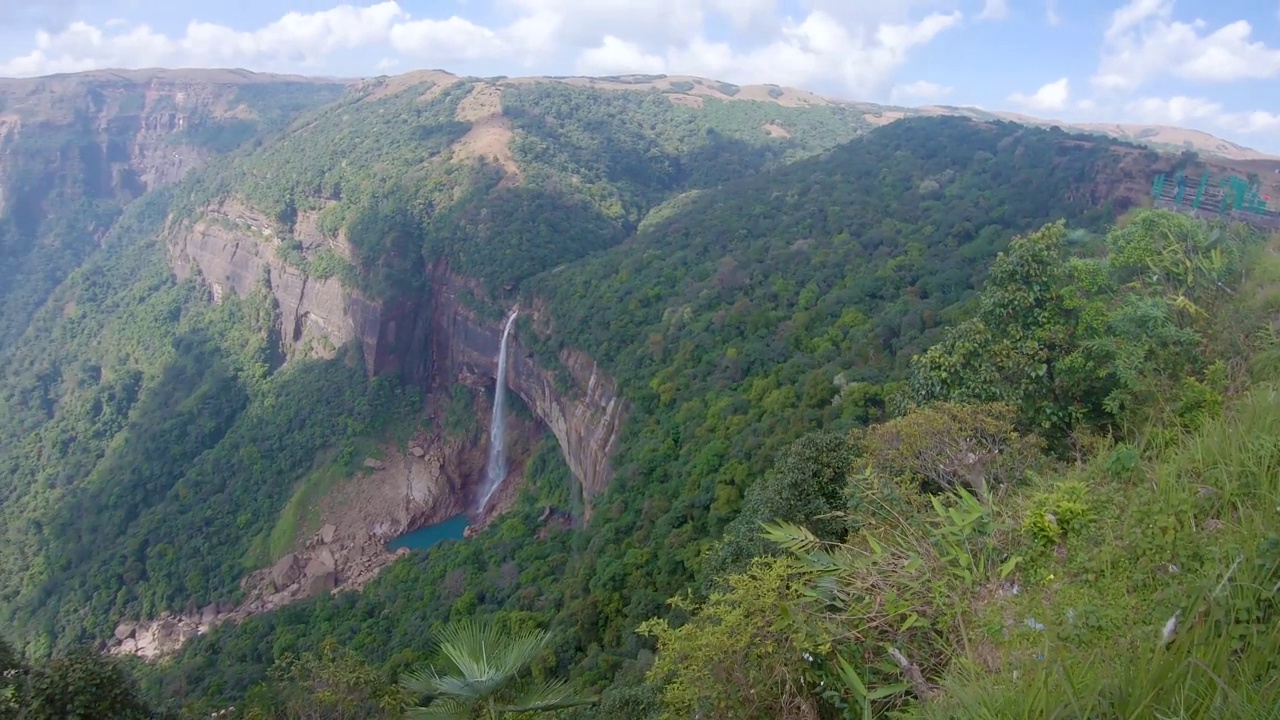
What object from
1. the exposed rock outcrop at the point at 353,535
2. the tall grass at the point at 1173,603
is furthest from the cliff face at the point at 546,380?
the tall grass at the point at 1173,603

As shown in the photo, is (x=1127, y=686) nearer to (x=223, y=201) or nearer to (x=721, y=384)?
(x=721, y=384)

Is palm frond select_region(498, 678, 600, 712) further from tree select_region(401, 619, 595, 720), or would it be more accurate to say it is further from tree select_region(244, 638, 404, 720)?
tree select_region(244, 638, 404, 720)

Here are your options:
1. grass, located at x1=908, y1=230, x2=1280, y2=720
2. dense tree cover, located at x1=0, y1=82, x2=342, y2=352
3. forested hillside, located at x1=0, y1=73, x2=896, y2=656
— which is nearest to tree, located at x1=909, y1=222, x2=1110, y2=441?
grass, located at x1=908, y1=230, x2=1280, y2=720

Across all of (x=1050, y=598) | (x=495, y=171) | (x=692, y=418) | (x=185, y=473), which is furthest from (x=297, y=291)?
(x=1050, y=598)

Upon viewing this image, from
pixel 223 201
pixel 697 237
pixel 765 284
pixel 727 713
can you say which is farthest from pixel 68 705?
pixel 223 201

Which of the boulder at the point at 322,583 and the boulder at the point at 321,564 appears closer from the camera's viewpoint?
the boulder at the point at 322,583

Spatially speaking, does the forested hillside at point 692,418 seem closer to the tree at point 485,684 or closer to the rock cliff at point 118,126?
the tree at point 485,684

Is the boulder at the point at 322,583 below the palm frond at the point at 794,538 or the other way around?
below
